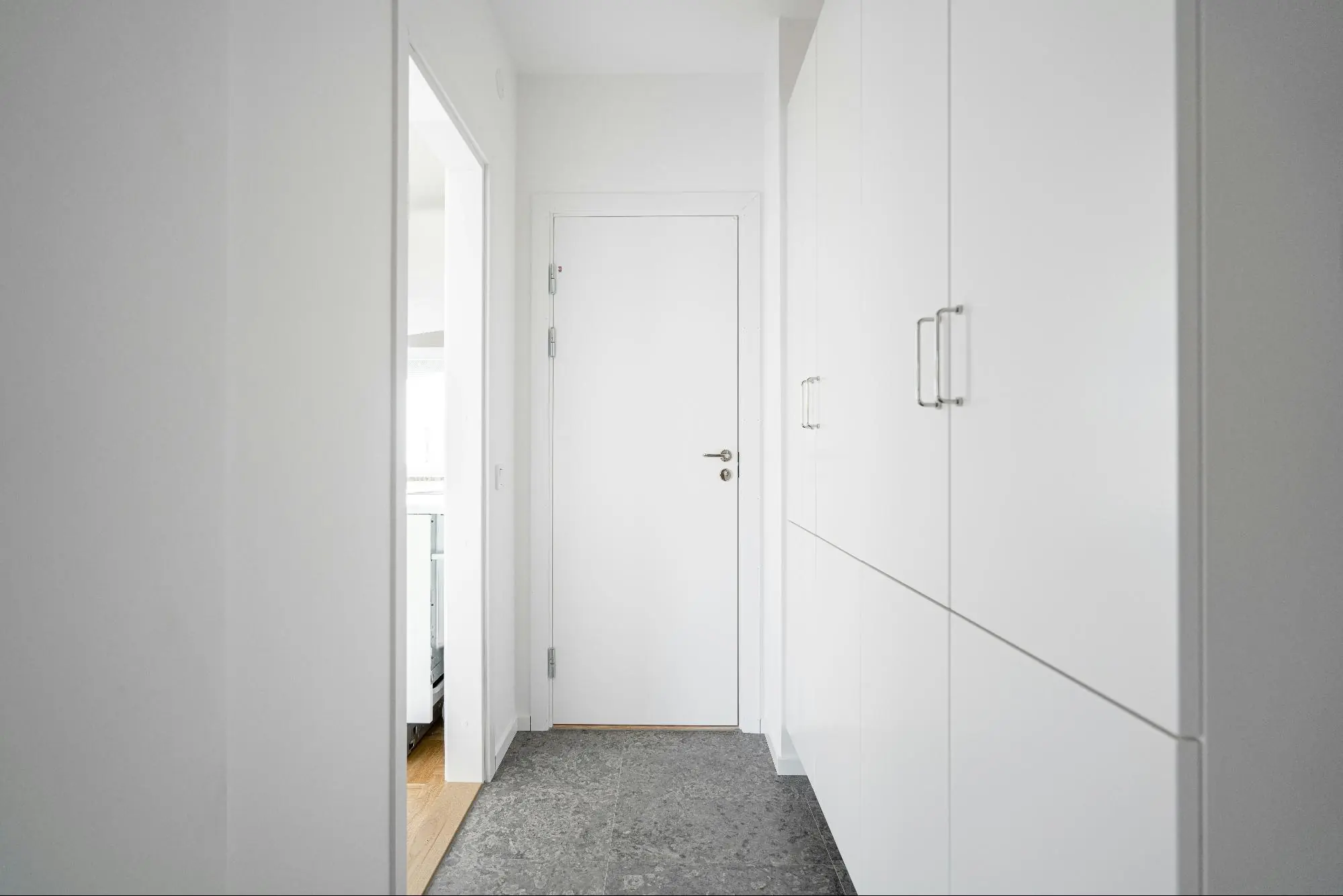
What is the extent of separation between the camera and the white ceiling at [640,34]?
7.84 ft

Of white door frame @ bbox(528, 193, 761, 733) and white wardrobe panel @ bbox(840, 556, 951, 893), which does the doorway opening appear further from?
white wardrobe panel @ bbox(840, 556, 951, 893)

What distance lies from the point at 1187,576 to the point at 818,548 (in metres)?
1.31

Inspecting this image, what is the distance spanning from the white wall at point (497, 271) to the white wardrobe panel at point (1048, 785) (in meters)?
1.66

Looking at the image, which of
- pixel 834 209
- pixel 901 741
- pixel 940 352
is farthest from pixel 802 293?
pixel 901 741

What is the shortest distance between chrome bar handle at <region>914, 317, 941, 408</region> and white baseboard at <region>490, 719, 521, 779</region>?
1929mm

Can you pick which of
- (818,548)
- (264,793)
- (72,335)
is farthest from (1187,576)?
(818,548)

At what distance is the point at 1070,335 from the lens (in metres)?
0.77

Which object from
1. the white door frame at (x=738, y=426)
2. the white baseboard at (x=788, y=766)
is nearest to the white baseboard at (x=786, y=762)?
the white baseboard at (x=788, y=766)

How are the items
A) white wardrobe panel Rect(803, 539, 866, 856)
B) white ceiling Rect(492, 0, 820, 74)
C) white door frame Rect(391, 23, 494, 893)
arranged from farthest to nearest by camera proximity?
1. white ceiling Rect(492, 0, 820, 74)
2. white wardrobe panel Rect(803, 539, 866, 856)
3. white door frame Rect(391, 23, 494, 893)

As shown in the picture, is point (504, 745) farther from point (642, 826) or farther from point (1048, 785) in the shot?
point (1048, 785)

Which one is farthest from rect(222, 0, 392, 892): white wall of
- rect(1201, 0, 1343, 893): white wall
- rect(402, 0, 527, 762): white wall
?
rect(1201, 0, 1343, 893): white wall

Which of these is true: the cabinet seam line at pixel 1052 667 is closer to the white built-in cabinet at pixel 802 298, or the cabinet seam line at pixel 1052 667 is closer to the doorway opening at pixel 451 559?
the white built-in cabinet at pixel 802 298

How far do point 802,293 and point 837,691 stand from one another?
1164 millimetres

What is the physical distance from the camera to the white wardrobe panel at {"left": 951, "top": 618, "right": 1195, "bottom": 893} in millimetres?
658
